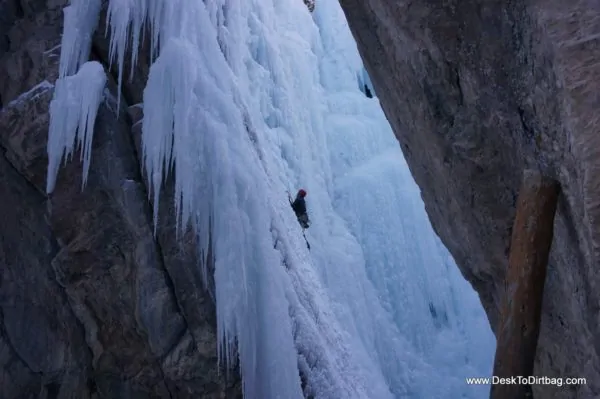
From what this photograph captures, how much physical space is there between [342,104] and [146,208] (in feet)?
20.6

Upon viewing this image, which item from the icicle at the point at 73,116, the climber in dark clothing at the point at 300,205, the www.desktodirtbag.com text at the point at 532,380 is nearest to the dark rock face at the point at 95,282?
the icicle at the point at 73,116

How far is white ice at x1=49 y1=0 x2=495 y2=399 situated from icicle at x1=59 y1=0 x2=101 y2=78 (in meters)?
0.03

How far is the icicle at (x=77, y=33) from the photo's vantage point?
4.10 meters

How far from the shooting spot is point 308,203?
7.64 m

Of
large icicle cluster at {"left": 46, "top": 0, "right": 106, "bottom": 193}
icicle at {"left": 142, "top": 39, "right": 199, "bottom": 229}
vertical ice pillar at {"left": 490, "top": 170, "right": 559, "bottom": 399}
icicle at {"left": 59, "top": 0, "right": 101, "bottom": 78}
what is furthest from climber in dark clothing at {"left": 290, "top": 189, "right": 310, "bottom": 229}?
vertical ice pillar at {"left": 490, "top": 170, "right": 559, "bottom": 399}

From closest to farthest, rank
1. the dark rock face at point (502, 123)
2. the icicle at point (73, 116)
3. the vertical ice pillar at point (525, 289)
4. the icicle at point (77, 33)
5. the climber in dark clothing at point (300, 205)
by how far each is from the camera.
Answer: the dark rock face at point (502, 123), the vertical ice pillar at point (525, 289), the icicle at point (73, 116), the icicle at point (77, 33), the climber in dark clothing at point (300, 205)

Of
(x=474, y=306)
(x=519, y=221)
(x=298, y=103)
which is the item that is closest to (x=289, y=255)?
(x=519, y=221)

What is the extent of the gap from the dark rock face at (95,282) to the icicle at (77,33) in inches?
8.1

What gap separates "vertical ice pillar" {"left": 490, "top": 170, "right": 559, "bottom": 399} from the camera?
1683 millimetres

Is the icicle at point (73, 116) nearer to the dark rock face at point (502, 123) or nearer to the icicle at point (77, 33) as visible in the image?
the icicle at point (77, 33)

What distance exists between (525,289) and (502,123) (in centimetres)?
87

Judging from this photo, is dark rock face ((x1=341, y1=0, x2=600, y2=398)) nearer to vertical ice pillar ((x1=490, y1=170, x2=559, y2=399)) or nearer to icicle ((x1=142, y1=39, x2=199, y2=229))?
vertical ice pillar ((x1=490, y1=170, x2=559, y2=399))

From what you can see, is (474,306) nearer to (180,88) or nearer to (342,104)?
(342,104)

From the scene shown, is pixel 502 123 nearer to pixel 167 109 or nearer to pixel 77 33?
pixel 167 109
